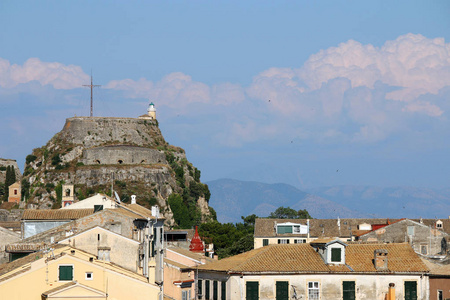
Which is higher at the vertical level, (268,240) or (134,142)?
(134,142)

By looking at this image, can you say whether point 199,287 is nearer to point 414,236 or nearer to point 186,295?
point 186,295

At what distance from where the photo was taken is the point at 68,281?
52.9 metres

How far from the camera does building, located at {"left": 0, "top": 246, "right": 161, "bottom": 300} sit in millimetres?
51812

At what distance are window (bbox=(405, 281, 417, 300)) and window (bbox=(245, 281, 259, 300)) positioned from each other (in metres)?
9.49


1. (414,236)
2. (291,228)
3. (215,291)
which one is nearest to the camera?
(215,291)

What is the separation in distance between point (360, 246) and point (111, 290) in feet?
60.7

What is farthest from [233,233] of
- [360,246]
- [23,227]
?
[360,246]

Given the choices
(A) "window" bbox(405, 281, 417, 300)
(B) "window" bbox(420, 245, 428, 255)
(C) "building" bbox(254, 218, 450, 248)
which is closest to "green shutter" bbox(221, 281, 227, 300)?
(A) "window" bbox(405, 281, 417, 300)

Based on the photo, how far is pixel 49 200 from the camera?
17762cm

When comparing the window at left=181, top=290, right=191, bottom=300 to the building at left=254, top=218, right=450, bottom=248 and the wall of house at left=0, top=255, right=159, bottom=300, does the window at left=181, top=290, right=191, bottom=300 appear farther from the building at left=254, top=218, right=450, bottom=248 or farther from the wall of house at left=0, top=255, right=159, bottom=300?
the building at left=254, top=218, right=450, bottom=248

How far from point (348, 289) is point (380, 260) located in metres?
2.89

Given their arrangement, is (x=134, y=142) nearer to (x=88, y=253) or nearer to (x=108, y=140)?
(x=108, y=140)

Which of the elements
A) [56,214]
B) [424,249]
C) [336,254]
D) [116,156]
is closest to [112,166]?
[116,156]

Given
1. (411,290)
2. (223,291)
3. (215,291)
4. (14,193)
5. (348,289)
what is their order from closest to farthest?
1. (348,289)
2. (411,290)
3. (223,291)
4. (215,291)
5. (14,193)
